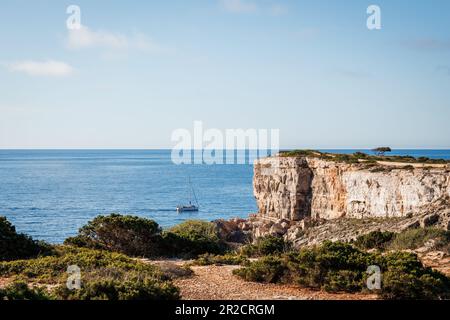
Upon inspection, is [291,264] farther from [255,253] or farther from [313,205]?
[313,205]

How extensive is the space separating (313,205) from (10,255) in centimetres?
3768

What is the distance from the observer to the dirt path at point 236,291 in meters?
12.5

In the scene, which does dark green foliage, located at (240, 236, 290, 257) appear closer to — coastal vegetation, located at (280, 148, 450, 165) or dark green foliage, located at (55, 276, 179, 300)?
dark green foliage, located at (55, 276, 179, 300)

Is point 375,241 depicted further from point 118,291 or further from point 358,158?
point 358,158

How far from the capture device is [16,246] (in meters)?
19.5

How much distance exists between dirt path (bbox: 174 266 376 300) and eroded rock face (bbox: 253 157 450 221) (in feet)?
55.2

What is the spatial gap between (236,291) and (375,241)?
40.4ft

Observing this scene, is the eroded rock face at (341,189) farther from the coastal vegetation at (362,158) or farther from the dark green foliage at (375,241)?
the dark green foliage at (375,241)

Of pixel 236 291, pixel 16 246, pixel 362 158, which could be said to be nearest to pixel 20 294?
pixel 236 291

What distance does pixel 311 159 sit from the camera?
171 feet

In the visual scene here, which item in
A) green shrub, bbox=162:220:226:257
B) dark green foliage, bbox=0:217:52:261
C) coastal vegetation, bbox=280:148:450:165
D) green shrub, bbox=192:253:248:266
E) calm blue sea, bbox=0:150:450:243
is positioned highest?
coastal vegetation, bbox=280:148:450:165

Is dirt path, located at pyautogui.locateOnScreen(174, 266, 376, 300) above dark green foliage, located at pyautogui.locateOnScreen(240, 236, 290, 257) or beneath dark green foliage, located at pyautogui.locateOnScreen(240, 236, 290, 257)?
above

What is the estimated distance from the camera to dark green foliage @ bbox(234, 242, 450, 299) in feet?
41.0

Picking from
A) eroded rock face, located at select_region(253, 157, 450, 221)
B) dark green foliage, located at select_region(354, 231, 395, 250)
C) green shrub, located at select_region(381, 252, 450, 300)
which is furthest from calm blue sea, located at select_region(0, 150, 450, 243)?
green shrub, located at select_region(381, 252, 450, 300)
